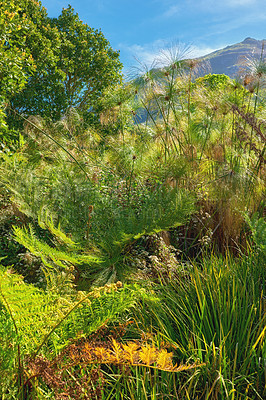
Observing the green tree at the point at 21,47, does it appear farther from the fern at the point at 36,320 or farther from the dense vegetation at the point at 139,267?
the fern at the point at 36,320

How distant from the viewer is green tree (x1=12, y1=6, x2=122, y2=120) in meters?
8.88

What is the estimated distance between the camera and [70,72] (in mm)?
10281

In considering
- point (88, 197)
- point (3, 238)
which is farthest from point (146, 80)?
point (3, 238)

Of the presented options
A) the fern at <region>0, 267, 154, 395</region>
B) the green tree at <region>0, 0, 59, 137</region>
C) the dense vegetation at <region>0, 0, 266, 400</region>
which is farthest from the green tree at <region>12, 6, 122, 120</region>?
the fern at <region>0, 267, 154, 395</region>

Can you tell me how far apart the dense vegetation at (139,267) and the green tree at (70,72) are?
14.4 feet

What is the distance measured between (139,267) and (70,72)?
9.35 meters

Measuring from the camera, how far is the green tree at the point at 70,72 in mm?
8875

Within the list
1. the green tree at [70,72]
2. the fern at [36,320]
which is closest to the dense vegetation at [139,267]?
the fern at [36,320]

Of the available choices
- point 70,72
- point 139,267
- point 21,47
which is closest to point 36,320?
point 139,267

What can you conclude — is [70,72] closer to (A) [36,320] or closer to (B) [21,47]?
(B) [21,47]

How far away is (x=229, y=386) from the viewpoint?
4.36 ft

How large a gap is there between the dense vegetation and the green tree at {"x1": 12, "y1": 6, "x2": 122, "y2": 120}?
4386 millimetres

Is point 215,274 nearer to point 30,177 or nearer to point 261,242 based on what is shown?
point 261,242

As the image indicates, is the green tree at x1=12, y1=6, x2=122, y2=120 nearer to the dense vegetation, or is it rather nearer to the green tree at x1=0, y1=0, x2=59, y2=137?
the green tree at x1=0, y1=0, x2=59, y2=137
